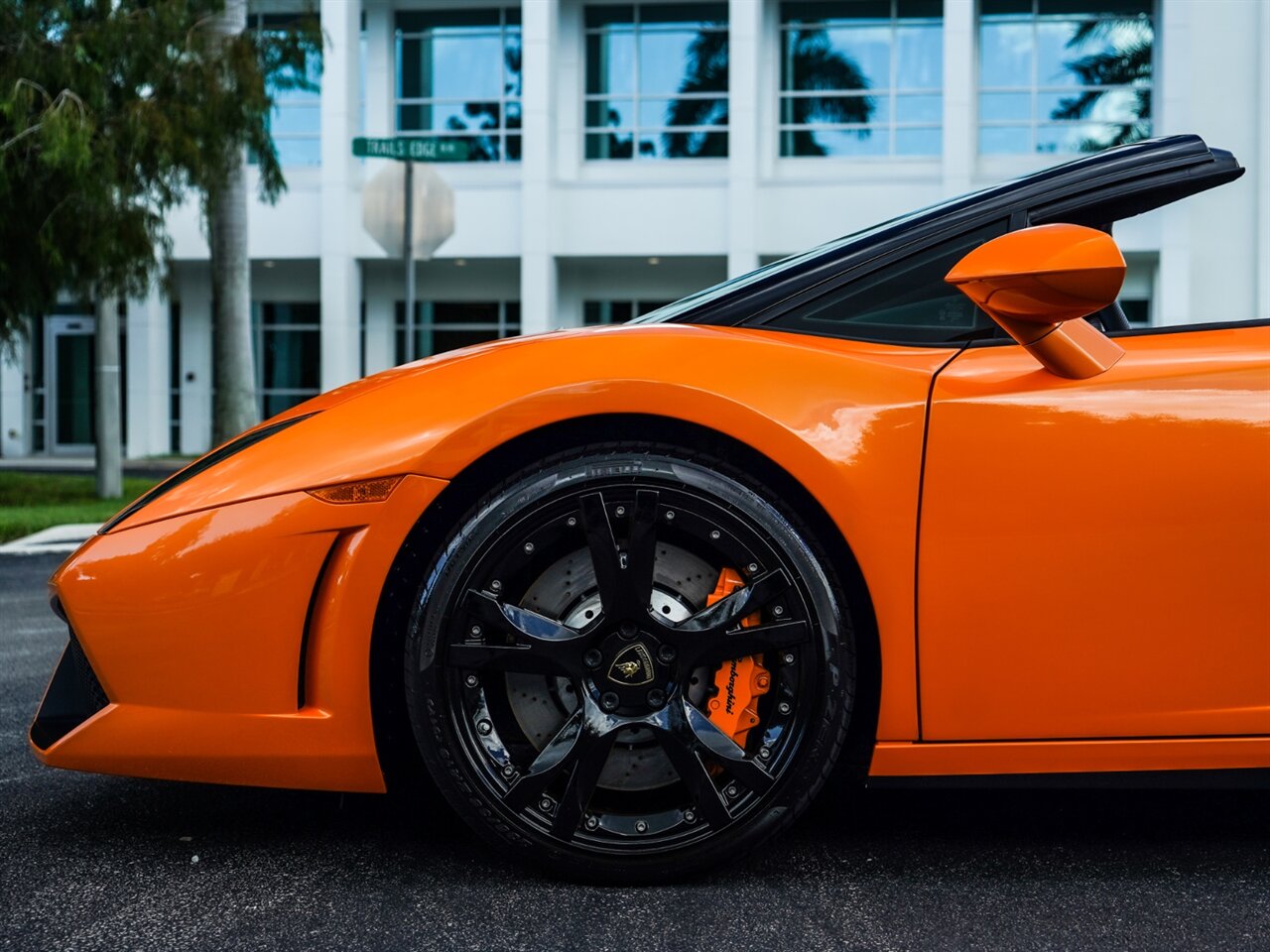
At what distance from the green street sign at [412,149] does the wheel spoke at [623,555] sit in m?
6.20

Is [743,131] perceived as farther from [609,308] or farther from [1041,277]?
[1041,277]

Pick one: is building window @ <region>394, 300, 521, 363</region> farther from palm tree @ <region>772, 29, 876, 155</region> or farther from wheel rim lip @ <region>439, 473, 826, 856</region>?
wheel rim lip @ <region>439, 473, 826, 856</region>

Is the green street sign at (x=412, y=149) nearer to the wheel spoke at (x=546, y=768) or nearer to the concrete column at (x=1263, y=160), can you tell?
the wheel spoke at (x=546, y=768)

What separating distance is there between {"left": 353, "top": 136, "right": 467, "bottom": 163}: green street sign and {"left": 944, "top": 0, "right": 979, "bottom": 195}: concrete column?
45.2 feet

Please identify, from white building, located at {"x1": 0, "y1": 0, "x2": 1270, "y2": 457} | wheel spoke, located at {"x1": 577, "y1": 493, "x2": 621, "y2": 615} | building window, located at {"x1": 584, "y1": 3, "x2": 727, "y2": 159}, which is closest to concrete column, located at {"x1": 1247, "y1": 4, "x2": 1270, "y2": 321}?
white building, located at {"x1": 0, "y1": 0, "x2": 1270, "y2": 457}

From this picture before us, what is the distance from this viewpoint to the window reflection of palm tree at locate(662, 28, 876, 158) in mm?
21234

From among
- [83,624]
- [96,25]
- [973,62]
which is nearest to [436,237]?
[96,25]

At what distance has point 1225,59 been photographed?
19344 mm

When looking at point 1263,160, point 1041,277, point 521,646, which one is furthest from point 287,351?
point 1041,277

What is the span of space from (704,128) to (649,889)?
2048 cm

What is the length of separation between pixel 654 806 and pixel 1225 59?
2089cm

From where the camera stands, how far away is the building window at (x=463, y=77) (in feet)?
71.1

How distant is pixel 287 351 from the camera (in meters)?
23.3

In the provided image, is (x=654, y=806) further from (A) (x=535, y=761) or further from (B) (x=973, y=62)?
(B) (x=973, y=62)
